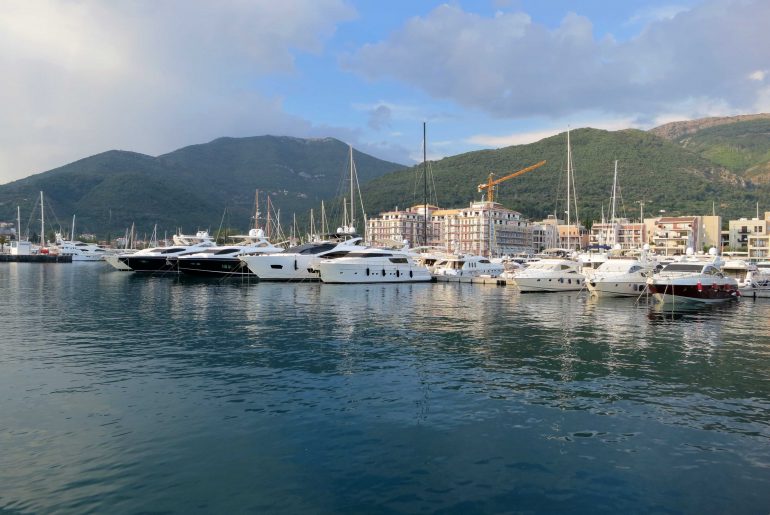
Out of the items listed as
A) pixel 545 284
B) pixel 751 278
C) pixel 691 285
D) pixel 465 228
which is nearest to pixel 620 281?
pixel 691 285

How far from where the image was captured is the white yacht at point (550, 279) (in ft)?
164

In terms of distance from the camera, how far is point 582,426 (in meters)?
12.1

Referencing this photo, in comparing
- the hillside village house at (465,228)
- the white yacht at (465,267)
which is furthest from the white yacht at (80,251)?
the white yacht at (465,267)

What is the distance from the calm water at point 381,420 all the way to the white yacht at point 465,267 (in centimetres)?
3772

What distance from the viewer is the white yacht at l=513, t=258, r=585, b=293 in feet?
164

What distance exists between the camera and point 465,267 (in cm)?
6562

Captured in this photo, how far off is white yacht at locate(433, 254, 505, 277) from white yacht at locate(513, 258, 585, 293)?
1363cm

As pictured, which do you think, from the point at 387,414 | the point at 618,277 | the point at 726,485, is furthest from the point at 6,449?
the point at 618,277

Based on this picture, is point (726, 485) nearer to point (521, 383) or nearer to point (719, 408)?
point (719, 408)

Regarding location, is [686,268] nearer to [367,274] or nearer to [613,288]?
[613,288]

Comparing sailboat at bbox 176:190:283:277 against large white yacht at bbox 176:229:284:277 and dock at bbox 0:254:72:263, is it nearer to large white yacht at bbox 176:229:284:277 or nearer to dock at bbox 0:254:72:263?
large white yacht at bbox 176:229:284:277

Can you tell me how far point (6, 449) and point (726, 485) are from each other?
45.3ft

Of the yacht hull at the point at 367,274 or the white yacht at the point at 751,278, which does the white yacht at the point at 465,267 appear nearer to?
the yacht hull at the point at 367,274

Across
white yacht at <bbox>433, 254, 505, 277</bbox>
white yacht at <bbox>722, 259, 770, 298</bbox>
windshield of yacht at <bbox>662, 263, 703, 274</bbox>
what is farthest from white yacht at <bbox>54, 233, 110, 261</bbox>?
white yacht at <bbox>722, 259, 770, 298</bbox>
